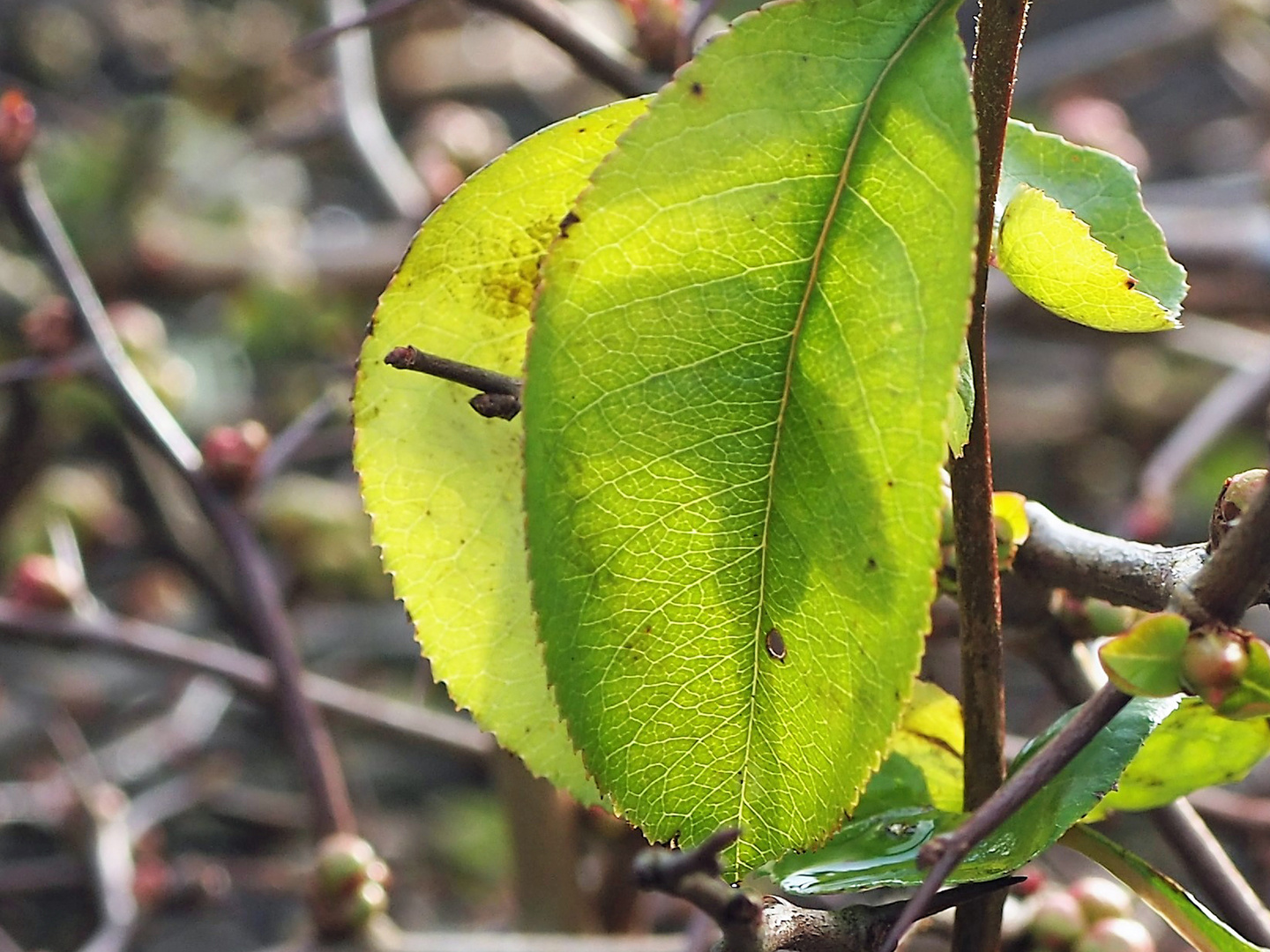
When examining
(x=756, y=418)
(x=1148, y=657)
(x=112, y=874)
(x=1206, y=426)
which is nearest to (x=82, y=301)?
(x=112, y=874)

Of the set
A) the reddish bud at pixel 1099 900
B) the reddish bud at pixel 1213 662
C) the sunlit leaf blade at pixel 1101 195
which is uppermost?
the sunlit leaf blade at pixel 1101 195

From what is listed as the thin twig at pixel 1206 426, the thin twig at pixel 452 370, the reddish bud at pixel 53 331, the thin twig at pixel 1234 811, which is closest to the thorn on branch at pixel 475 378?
the thin twig at pixel 452 370

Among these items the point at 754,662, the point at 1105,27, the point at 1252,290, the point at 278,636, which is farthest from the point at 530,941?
the point at 1105,27

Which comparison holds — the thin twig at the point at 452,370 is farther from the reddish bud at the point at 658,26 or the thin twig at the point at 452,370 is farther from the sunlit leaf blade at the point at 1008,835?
the reddish bud at the point at 658,26

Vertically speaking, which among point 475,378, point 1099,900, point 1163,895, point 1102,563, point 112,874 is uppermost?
point 475,378

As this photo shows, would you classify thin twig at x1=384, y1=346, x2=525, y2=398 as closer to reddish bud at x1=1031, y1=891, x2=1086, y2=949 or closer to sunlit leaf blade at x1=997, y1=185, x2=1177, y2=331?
sunlit leaf blade at x1=997, y1=185, x2=1177, y2=331

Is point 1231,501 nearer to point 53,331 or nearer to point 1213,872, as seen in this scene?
point 1213,872

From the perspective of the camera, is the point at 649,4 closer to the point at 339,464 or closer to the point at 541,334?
the point at 541,334
